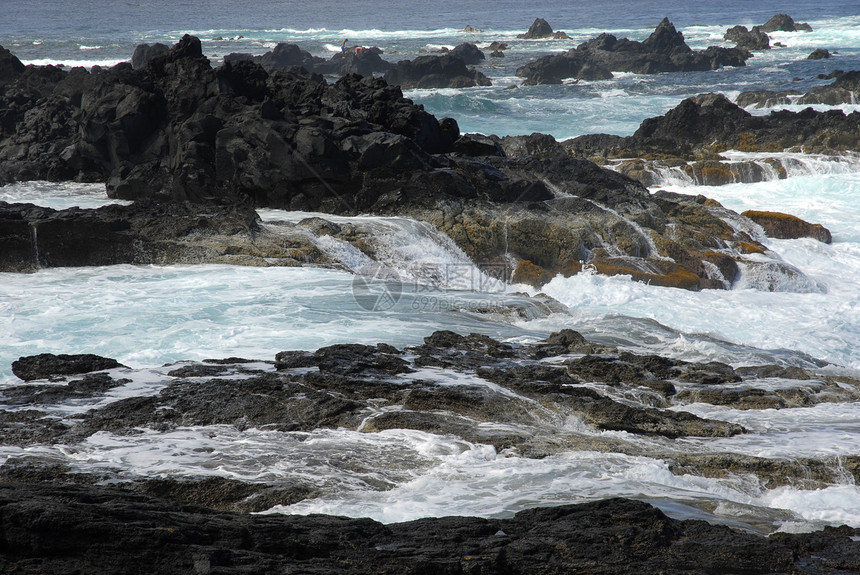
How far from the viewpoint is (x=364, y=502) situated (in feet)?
18.5

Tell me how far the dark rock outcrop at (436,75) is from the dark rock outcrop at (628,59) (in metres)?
3.54

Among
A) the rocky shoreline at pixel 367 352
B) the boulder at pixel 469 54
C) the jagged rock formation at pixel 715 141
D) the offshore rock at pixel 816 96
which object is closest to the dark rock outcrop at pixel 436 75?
the boulder at pixel 469 54

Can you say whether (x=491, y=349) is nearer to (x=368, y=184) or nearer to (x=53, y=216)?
(x=368, y=184)

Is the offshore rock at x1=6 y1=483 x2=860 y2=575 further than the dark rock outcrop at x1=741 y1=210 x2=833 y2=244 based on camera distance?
No

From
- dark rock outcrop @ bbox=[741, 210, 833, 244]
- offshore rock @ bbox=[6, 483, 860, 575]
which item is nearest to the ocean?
dark rock outcrop @ bbox=[741, 210, 833, 244]

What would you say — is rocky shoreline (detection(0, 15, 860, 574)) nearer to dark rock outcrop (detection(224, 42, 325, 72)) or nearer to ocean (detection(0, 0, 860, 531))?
ocean (detection(0, 0, 860, 531))

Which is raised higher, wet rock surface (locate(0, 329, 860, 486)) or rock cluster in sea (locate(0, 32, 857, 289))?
rock cluster in sea (locate(0, 32, 857, 289))

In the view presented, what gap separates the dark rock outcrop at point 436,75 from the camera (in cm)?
4556

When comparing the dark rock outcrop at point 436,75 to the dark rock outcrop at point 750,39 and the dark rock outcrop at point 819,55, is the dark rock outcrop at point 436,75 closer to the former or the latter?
the dark rock outcrop at point 819,55

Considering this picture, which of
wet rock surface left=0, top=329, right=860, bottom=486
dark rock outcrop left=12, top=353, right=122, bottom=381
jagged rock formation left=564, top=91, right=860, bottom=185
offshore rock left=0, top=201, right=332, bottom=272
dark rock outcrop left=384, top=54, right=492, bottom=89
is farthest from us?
dark rock outcrop left=384, top=54, right=492, bottom=89

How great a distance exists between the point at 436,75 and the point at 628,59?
46.3 ft

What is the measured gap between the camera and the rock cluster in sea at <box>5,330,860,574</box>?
3996 mm

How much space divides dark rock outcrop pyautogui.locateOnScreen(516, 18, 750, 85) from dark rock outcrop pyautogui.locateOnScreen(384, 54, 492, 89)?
3.54 meters

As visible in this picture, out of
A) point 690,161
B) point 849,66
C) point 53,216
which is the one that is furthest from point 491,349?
point 849,66
